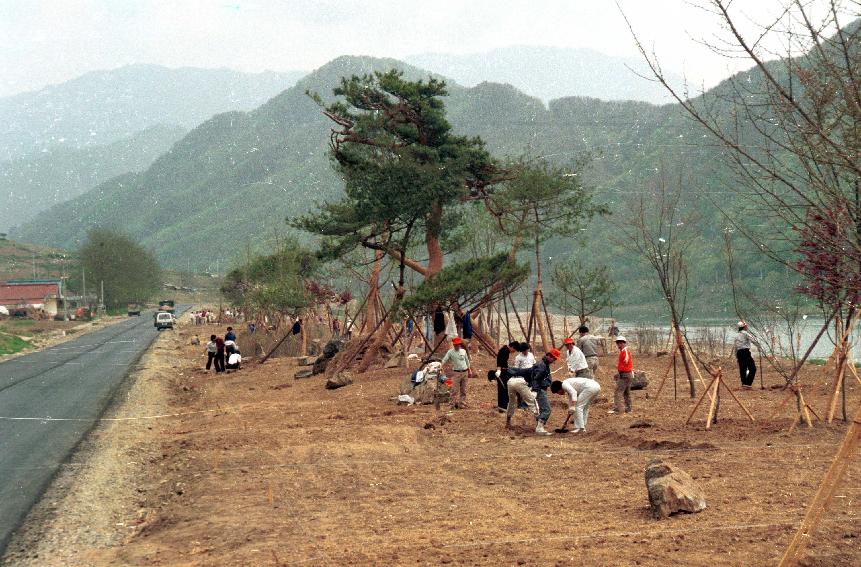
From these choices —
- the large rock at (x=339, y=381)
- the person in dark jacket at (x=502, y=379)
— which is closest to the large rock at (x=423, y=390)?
the person in dark jacket at (x=502, y=379)

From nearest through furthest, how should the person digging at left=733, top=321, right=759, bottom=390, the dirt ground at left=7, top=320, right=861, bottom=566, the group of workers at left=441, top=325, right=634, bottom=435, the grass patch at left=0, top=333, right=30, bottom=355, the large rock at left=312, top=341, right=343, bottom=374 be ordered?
A: the dirt ground at left=7, top=320, right=861, bottom=566
the group of workers at left=441, top=325, right=634, bottom=435
the person digging at left=733, top=321, right=759, bottom=390
the large rock at left=312, top=341, right=343, bottom=374
the grass patch at left=0, top=333, right=30, bottom=355

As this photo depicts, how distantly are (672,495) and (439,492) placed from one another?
359 centimetres

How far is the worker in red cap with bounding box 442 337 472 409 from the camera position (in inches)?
773

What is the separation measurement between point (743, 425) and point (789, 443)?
89.6 inches

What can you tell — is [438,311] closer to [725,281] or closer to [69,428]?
[69,428]

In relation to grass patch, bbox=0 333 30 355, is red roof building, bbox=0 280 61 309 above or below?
above

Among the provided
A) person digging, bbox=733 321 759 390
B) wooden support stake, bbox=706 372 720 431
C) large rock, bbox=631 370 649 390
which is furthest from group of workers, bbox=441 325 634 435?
person digging, bbox=733 321 759 390

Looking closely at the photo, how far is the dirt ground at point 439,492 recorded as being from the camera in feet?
29.4

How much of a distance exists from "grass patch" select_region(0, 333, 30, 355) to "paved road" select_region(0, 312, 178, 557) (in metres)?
1.95

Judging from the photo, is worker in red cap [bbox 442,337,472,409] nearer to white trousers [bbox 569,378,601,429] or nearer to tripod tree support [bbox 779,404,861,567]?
white trousers [bbox 569,378,601,429]

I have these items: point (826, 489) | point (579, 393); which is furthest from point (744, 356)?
point (826, 489)

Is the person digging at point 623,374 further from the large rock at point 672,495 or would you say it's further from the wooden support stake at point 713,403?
the large rock at point 672,495

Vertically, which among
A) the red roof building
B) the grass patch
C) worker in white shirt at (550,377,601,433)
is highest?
the red roof building

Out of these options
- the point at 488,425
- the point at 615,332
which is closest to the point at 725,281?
the point at 615,332
